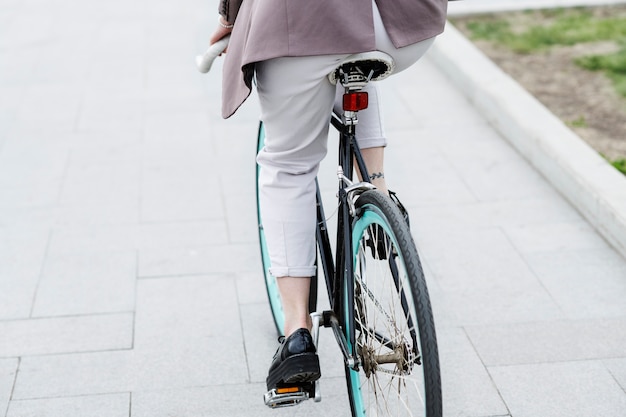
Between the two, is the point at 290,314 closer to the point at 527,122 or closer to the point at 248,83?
the point at 248,83

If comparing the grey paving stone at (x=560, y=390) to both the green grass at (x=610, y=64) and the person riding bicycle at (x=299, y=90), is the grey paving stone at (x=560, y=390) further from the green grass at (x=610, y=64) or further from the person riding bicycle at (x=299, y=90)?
the green grass at (x=610, y=64)

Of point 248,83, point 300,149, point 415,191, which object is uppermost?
point 248,83

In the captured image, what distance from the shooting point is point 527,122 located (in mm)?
4988

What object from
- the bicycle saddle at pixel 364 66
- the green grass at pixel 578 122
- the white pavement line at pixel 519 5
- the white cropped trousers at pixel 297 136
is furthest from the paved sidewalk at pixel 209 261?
the white pavement line at pixel 519 5

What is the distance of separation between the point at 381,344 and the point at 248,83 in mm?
767

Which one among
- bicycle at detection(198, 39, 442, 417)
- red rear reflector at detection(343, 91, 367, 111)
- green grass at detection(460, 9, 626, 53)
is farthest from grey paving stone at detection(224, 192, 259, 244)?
green grass at detection(460, 9, 626, 53)

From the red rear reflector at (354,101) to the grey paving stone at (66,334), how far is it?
1358 mm

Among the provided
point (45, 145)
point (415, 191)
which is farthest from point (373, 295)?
point (45, 145)

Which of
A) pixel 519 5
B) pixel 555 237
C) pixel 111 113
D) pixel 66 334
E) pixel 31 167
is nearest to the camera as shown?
pixel 66 334

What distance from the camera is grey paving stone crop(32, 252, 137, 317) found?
11.7ft

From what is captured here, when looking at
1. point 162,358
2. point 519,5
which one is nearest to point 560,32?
point 519,5

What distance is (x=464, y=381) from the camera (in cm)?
309

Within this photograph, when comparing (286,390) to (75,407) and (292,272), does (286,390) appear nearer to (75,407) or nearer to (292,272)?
(292,272)

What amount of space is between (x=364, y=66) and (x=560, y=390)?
132cm
